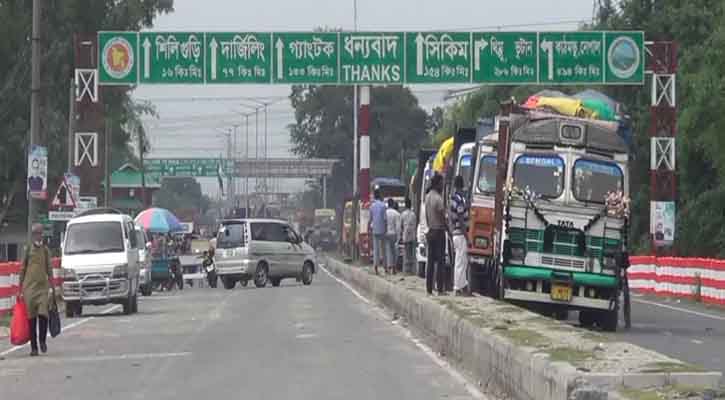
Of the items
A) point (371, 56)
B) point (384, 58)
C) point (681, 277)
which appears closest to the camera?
point (681, 277)

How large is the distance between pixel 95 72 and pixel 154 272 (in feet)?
33.1

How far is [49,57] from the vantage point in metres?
58.1

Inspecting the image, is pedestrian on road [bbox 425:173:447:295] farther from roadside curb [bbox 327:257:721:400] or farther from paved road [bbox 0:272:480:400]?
paved road [bbox 0:272:480:400]

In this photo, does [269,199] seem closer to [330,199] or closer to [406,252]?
[330,199]

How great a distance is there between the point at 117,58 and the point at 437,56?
32.7 feet

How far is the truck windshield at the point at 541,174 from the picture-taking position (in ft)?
77.4

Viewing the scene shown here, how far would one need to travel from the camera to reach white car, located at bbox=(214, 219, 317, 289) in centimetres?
4703

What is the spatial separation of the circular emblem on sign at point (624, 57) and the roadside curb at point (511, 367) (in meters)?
22.3

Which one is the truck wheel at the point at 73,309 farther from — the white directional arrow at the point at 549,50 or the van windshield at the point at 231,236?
the white directional arrow at the point at 549,50

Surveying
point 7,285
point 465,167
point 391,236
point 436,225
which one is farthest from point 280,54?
point 436,225

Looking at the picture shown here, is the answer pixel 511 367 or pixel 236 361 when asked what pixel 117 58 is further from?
pixel 511 367

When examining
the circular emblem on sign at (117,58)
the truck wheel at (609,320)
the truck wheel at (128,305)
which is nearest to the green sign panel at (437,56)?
the circular emblem on sign at (117,58)

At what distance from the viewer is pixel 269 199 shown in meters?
180

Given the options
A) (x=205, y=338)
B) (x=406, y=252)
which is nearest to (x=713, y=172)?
(x=406, y=252)
